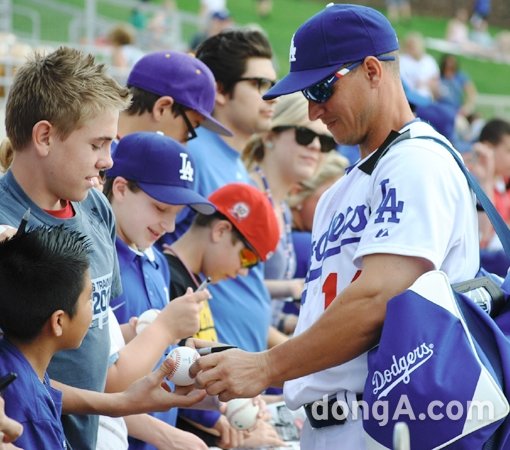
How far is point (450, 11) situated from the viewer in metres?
41.0

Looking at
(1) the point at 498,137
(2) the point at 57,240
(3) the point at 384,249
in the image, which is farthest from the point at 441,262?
(1) the point at 498,137

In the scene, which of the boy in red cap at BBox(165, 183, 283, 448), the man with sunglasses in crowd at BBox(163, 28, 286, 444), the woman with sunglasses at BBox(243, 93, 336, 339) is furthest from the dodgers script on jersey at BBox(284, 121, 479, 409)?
the woman with sunglasses at BBox(243, 93, 336, 339)

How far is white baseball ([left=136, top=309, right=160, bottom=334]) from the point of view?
3.80 m

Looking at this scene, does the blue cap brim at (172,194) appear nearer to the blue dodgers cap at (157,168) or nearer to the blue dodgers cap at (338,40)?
the blue dodgers cap at (157,168)

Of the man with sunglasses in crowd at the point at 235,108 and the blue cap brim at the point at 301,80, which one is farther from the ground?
the blue cap brim at the point at 301,80

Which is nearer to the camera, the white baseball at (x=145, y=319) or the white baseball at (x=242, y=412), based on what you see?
the white baseball at (x=145, y=319)

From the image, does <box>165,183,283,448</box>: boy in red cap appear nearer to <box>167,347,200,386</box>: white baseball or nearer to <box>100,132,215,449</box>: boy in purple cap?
<box>100,132,215,449</box>: boy in purple cap

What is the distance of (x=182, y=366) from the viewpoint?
3.40m

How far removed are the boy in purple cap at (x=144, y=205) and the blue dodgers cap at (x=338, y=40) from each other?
3.09ft

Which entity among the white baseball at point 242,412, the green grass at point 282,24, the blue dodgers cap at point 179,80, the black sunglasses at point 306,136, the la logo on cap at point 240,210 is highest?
the blue dodgers cap at point 179,80

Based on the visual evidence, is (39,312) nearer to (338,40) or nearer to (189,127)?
(338,40)

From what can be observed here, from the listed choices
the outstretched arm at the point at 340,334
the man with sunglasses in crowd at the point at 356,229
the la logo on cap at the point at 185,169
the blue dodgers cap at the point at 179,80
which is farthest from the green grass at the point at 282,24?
the outstretched arm at the point at 340,334

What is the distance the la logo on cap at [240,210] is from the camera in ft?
16.0

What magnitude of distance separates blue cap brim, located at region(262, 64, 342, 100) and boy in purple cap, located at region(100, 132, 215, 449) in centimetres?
84
